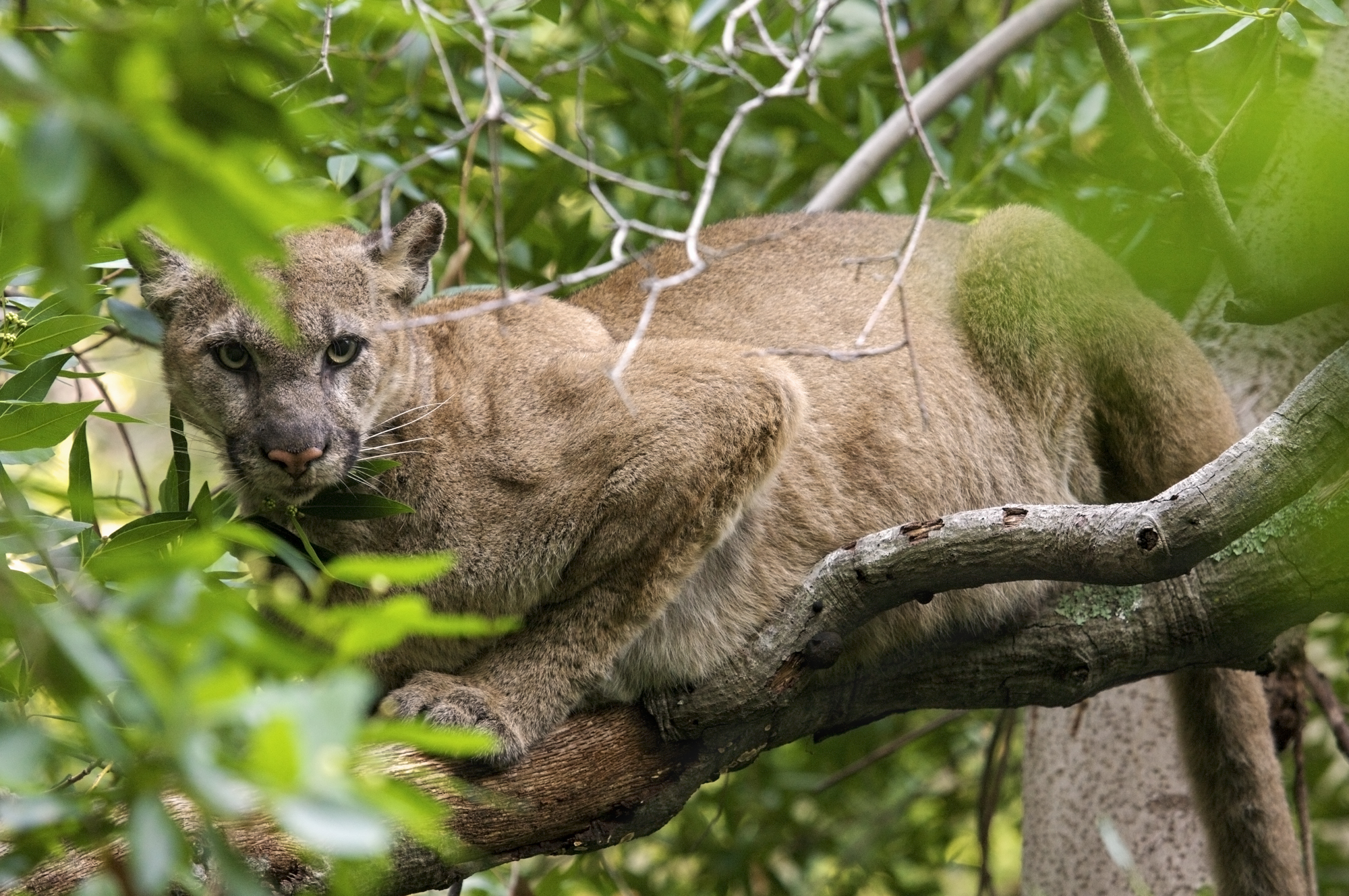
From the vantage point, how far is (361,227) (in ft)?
16.2

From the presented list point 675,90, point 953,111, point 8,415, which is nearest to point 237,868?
point 8,415

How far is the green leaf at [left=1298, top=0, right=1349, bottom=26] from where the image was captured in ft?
12.3

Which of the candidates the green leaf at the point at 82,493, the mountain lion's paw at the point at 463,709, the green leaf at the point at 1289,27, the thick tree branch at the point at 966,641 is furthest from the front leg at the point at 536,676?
the green leaf at the point at 1289,27

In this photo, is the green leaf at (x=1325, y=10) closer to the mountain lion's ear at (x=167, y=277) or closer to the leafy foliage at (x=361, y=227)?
the leafy foliage at (x=361, y=227)

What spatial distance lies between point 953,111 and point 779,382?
9.91 feet

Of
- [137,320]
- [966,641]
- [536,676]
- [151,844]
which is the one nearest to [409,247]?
[137,320]

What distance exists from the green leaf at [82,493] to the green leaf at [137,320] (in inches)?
28.1

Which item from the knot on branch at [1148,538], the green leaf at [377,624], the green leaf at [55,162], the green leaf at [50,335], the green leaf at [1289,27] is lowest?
the knot on branch at [1148,538]

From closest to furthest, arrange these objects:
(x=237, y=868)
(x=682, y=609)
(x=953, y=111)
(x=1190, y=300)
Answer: (x=237, y=868), (x=682, y=609), (x=1190, y=300), (x=953, y=111)

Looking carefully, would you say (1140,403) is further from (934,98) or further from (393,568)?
(393,568)

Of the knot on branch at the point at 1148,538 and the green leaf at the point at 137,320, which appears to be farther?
the green leaf at the point at 137,320

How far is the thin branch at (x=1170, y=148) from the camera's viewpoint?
11.2 feet

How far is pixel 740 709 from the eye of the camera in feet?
12.6

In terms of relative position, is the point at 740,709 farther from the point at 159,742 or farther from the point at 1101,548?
the point at 159,742
